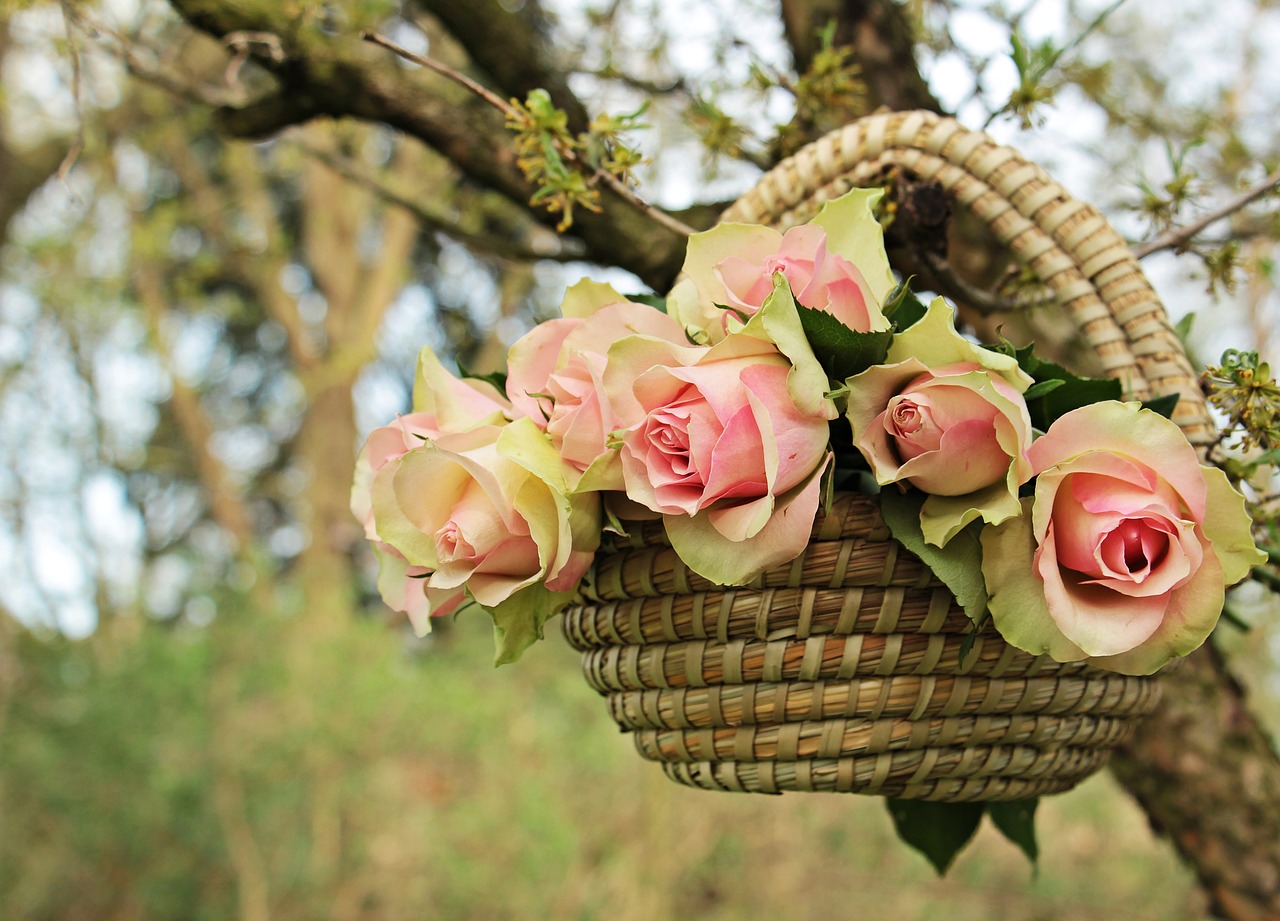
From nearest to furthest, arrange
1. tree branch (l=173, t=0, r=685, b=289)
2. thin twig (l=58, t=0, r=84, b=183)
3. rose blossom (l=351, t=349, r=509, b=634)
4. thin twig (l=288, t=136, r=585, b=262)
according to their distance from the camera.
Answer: rose blossom (l=351, t=349, r=509, b=634) < thin twig (l=58, t=0, r=84, b=183) < tree branch (l=173, t=0, r=685, b=289) < thin twig (l=288, t=136, r=585, b=262)

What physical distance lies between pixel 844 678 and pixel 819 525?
0.09 m

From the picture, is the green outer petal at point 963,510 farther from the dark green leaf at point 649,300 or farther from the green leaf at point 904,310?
the dark green leaf at point 649,300

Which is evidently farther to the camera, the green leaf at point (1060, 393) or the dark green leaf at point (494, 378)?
the dark green leaf at point (494, 378)

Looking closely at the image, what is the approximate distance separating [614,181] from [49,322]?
369 cm

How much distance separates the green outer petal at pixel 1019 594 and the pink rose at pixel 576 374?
0.70 feet

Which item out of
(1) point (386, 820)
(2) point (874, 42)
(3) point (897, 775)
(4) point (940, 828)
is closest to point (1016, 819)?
(4) point (940, 828)

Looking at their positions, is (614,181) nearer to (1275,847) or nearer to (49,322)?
(1275,847)

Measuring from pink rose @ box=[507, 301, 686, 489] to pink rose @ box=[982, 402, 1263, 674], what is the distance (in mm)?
226

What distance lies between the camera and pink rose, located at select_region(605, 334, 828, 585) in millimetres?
525

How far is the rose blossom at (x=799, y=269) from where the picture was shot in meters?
0.59

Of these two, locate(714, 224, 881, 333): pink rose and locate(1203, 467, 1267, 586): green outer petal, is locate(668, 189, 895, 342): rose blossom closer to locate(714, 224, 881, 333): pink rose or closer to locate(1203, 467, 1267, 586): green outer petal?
locate(714, 224, 881, 333): pink rose

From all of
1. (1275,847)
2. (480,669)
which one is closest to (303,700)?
(480,669)

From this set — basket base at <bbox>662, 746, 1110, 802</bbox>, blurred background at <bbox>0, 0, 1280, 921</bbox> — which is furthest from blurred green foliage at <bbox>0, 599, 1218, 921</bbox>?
basket base at <bbox>662, 746, 1110, 802</bbox>

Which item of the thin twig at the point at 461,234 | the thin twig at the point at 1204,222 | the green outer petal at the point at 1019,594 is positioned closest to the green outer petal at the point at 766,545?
the green outer petal at the point at 1019,594
